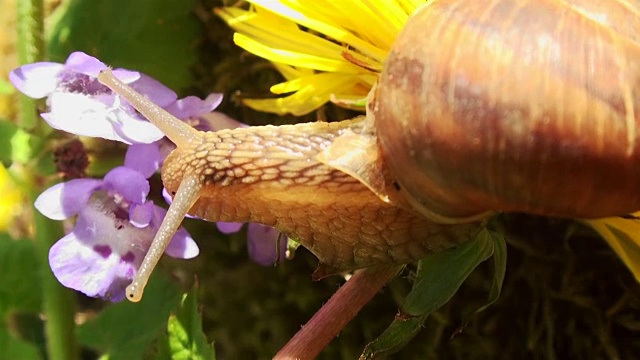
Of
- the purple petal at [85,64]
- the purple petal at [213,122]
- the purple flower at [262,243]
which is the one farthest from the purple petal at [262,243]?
the purple petal at [85,64]

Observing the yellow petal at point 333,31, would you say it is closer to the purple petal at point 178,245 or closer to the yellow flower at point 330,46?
the yellow flower at point 330,46

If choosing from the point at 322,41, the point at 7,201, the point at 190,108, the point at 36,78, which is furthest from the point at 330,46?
the point at 7,201

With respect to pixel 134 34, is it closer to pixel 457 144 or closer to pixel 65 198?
pixel 65 198

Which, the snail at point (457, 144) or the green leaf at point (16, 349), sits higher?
the snail at point (457, 144)

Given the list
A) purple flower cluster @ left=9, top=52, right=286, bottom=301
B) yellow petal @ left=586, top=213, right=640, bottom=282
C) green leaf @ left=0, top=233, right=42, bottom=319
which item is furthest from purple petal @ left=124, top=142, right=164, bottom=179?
yellow petal @ left=586, top=213, right=640, bottom=282

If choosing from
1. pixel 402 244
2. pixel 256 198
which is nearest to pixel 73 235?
pixel 256 198

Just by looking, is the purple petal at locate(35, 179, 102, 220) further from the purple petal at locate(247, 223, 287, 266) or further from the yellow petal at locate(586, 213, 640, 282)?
the yellow petal at locate(586, 213, 640, 282)
